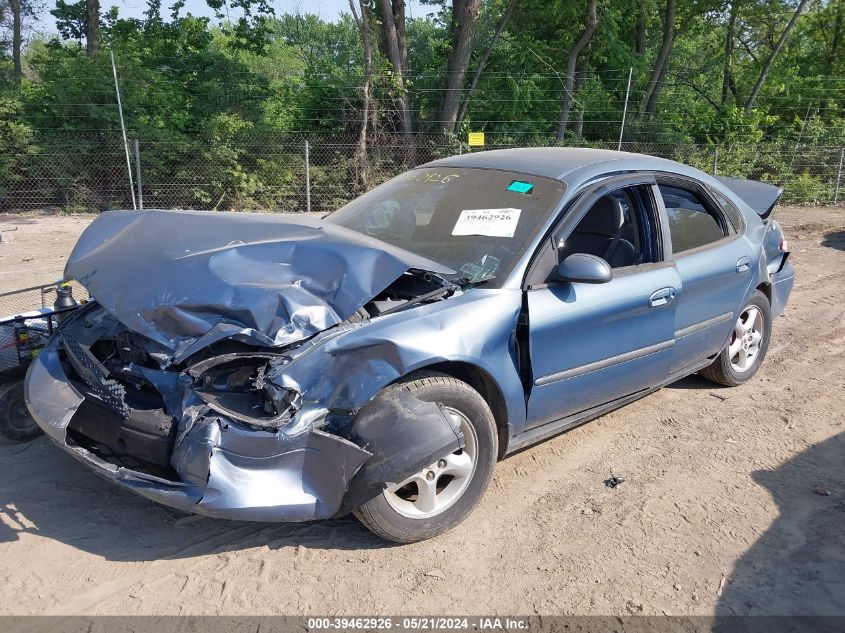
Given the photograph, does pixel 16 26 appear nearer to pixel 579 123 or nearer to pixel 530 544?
pixel 579 123

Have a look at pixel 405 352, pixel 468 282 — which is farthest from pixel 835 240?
pixel 405 352

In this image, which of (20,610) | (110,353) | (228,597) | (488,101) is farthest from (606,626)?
(488,101)

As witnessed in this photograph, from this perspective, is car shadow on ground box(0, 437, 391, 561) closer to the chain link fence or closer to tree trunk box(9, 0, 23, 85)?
the chain link fence

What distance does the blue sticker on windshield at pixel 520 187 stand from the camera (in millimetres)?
4098

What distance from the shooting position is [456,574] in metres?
3.12

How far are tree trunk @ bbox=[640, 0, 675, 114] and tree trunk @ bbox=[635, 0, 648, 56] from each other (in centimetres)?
69

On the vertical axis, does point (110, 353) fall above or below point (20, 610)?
above

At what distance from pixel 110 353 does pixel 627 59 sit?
62.2 feet

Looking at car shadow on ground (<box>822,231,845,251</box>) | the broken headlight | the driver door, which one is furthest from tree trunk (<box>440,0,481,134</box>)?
the broken headlight

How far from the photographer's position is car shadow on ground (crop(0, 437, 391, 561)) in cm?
326

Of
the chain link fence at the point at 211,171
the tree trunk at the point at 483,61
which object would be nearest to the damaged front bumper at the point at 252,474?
the chain link fence at the point at 211,171

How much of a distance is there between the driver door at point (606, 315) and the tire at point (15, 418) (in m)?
2.99

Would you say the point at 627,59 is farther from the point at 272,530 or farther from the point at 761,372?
the point at 272,530

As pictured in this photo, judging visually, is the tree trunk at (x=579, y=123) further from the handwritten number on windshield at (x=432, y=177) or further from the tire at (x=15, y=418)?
the tire at (x=15, y=418)
